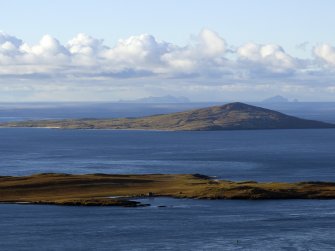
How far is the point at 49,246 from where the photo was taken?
311 feet

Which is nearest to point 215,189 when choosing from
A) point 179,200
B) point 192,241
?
point 179,200

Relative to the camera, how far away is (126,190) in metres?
155

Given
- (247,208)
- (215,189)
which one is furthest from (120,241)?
(215,189)

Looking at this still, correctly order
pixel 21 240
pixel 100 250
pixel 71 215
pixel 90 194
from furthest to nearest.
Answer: pixel 90 194 → pixel 71 215 → pixel 21 240 → pixel 100 250

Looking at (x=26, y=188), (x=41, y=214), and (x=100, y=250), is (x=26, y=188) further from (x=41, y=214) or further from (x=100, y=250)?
(x=100, y=250)

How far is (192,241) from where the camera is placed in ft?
322

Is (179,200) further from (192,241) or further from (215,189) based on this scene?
(192,241)

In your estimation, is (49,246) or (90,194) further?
(90,194)

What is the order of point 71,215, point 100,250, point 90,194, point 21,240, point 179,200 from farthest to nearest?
point 90,194 < point 179,200 < point 71,215 < point 21,240 < point 100,250

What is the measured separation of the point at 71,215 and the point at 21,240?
860 inches

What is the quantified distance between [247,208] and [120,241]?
34186mm

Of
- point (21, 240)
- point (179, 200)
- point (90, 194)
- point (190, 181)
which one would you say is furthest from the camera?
point (190, 181)

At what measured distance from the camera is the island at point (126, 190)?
140 m

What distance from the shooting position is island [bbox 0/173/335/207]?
140m
